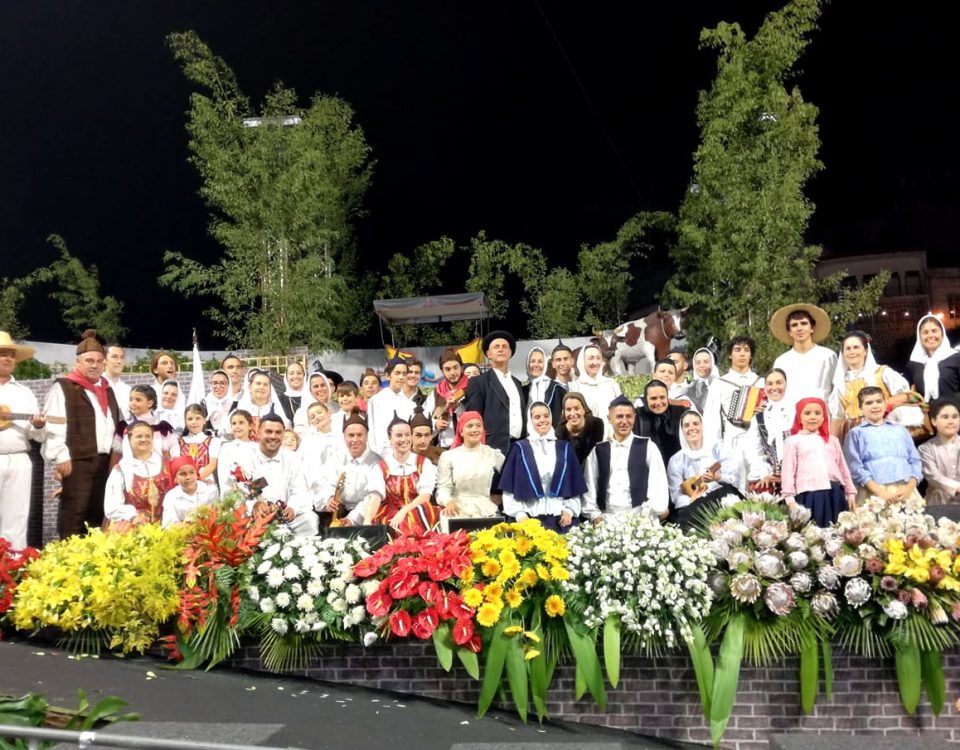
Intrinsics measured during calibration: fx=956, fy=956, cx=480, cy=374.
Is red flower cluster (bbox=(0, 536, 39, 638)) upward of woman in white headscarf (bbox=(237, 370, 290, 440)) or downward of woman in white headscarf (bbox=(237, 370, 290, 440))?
downward

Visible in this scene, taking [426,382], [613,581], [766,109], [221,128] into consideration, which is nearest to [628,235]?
[766,109]

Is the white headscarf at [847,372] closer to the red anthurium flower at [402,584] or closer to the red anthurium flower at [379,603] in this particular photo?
the red anthurium flower at [402,584]

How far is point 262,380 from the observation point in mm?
8453

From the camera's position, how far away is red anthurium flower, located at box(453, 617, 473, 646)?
454 centimetres

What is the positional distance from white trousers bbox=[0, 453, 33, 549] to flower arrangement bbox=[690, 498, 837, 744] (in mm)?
5174

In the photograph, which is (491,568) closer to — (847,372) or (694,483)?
(694,483)

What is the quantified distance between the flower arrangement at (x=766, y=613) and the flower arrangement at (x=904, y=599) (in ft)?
0.33

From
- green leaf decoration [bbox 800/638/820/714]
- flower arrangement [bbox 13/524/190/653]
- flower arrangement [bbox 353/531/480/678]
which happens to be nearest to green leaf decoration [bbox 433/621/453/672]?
flower arrangement [bbox 353/531/480/678]

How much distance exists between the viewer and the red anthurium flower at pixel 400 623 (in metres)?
4.61

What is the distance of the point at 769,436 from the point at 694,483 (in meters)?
0.71

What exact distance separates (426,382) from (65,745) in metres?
13.6

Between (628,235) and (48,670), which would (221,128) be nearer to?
(628,235)

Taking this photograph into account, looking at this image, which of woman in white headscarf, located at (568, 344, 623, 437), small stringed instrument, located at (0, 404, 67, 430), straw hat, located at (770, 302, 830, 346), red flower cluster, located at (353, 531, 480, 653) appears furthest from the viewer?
woman in white headscarf, located at (568, 344, 623, 437)

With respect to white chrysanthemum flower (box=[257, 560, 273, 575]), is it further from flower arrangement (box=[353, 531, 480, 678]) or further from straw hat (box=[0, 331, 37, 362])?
straw hat (box=[0, 331, 37, 362])
